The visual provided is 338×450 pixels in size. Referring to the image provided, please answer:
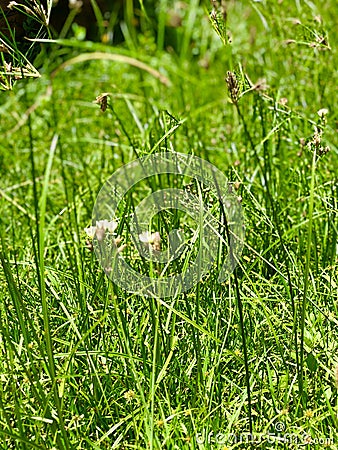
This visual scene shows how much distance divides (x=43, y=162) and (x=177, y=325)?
1.25 metres

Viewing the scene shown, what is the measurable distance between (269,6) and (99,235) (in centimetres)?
155

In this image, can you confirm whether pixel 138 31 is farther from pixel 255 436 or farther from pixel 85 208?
pixel 255 436

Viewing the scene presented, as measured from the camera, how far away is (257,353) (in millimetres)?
1187

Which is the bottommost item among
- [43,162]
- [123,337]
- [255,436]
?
[255,436]

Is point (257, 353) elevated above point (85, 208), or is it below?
below

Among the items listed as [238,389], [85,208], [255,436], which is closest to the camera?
[255,436]

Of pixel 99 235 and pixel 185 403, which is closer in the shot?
pixel 99 235

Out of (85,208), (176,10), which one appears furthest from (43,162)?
(176,10)

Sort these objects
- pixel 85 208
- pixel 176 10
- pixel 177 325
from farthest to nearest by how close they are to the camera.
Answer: pixel 176 10 → pixel 85 208 → pixel 177 325

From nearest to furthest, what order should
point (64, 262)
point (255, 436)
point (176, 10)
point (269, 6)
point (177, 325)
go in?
point (255, 436) < point (177, 325) < point (64, 262) < point (269, 6) < point (176, 10)

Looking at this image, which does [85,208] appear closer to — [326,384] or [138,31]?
[326,384]

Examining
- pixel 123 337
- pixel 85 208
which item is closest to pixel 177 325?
pixel 123 337

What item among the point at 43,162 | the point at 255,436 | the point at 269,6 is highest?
the point at 269,6

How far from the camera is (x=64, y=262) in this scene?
5.12ft
